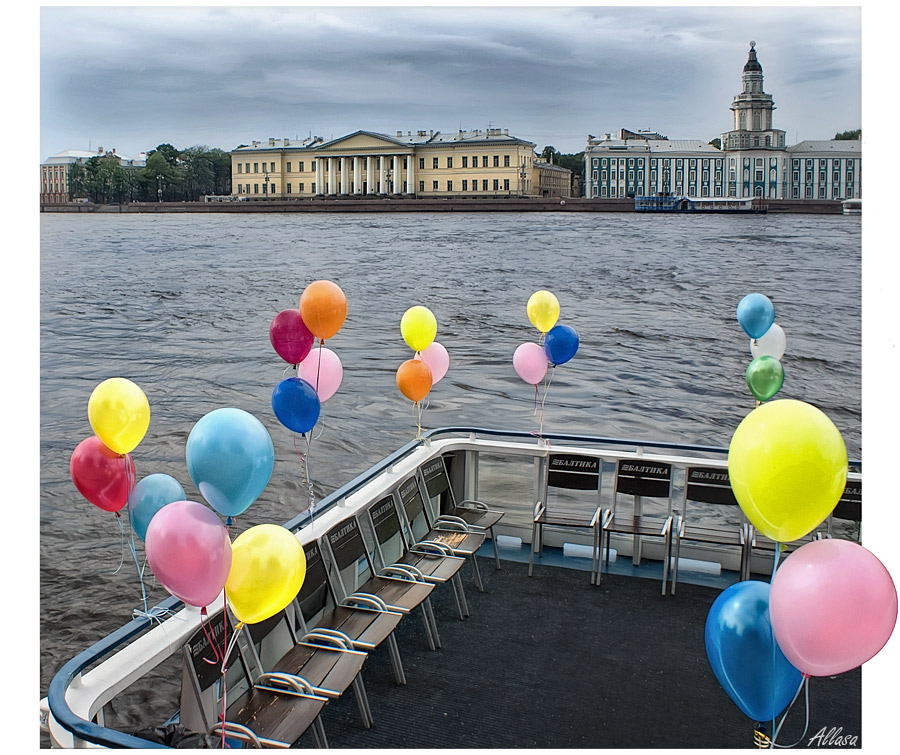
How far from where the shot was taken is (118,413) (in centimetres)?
363

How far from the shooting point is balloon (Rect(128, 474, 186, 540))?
3.67 m

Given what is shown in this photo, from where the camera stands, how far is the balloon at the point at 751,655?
2.65m

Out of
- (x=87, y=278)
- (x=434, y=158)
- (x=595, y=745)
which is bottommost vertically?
(x=595, y=745)

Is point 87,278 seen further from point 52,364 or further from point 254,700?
point 254,700

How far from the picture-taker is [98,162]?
6056 cm

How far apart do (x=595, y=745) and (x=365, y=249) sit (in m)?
49.6

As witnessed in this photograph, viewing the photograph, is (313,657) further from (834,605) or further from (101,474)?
(834,605)

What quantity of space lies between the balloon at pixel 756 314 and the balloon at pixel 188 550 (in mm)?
3947

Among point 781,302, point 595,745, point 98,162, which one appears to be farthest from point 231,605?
point 98,162

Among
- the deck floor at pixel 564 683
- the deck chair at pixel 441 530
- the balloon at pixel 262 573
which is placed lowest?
the deck floor at pixel 564 683

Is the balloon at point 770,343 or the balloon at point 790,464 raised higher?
the balloon at point 770,343

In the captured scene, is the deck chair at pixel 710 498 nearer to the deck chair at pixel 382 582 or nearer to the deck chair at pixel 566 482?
the deck chair at pixel 566 482

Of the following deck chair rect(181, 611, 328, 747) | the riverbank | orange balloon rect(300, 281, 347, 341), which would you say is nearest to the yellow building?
the riverbank

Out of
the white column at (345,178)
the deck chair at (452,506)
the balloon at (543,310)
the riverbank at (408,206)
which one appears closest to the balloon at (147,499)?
the deck chair at (452,506)
